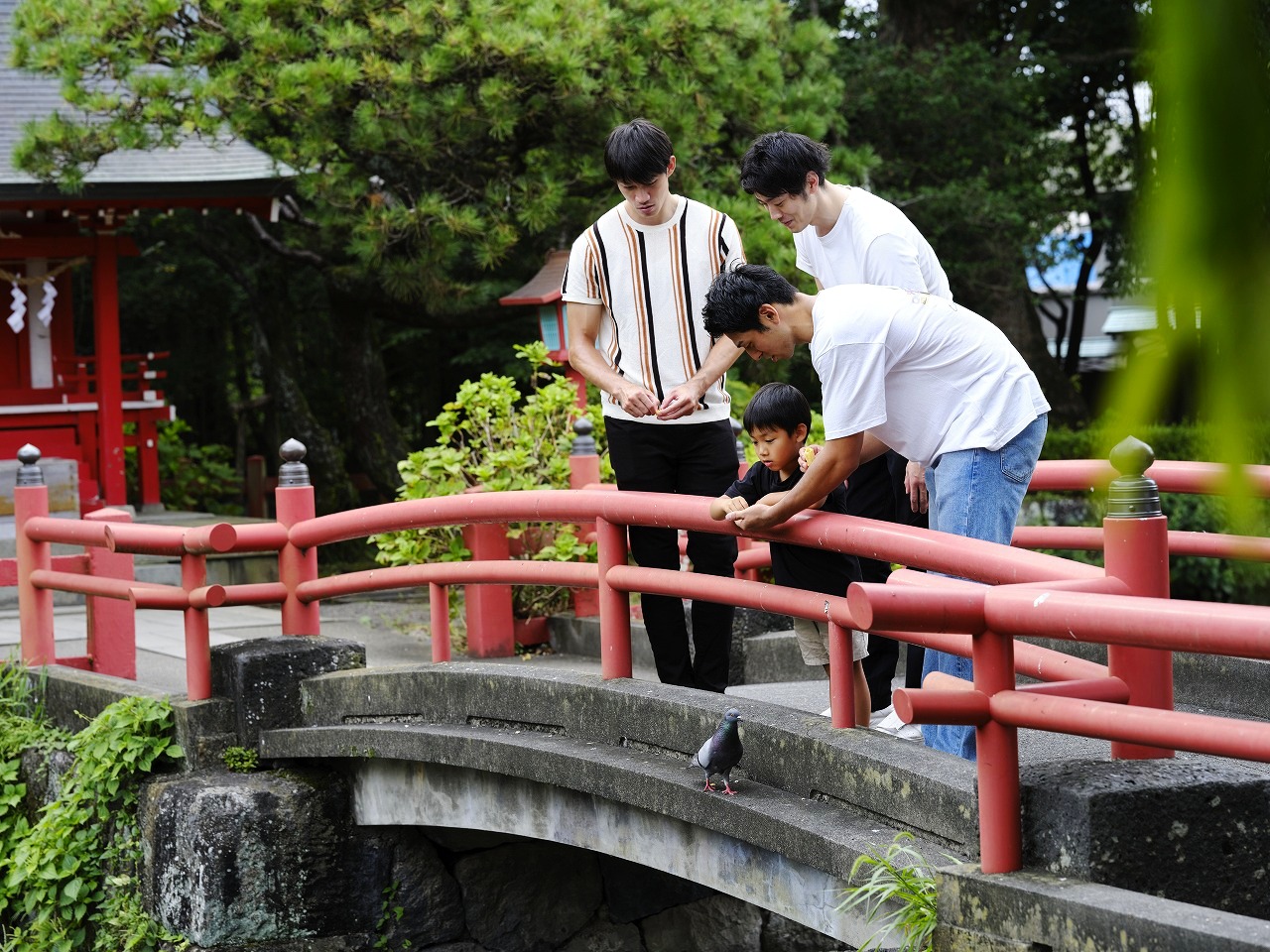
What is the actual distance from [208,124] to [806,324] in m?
7.52

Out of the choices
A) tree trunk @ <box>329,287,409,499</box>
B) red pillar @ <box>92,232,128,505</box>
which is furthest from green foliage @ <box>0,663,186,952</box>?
tree trunk @ <box>329,287,409,499</box>

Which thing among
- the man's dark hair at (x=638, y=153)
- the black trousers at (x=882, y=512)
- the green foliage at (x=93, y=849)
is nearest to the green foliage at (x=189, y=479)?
the green foliage at (x=93, y=849)

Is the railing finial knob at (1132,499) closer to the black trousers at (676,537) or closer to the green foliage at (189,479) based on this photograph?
the black trousers at (676,537)

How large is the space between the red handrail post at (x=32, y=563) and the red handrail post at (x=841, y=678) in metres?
4.11

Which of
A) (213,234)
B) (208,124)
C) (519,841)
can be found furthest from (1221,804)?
(213,234)

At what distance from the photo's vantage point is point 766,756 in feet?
12.4

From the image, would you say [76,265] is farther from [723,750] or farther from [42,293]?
[723,750]

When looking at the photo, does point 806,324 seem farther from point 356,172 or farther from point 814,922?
point 356,172

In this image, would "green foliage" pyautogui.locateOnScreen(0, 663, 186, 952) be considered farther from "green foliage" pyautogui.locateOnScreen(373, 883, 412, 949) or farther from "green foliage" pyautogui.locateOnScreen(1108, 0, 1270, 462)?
"green foliage" pyautogui.locateOnScreen(1108, 0, 1270, 462)

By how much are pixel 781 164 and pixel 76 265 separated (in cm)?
1063

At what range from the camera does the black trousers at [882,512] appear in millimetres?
4203

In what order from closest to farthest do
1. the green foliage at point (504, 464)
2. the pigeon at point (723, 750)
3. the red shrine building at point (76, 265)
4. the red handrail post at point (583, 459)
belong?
the pigeon at point (723, 750) < the red handrail post at point (583, 459) < the green foliage at point (504, 464) < the red shrine building at point (76, 265)

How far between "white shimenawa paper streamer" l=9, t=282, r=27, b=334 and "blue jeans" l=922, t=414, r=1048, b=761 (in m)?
10.8

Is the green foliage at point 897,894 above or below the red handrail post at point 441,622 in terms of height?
below
